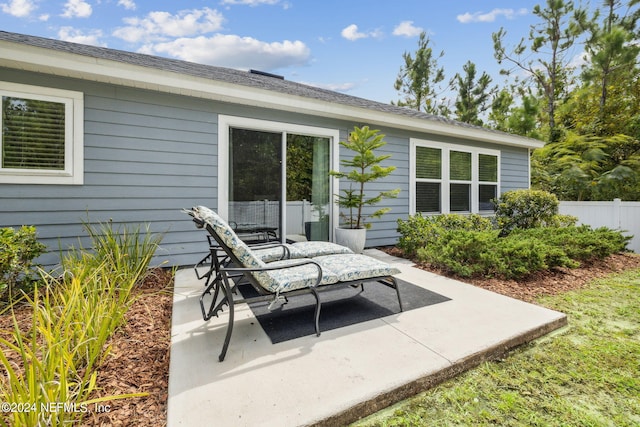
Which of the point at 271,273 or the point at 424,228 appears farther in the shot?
the point at 424,228

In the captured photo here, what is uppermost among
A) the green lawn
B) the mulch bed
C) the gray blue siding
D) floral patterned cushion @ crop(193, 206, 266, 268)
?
the gray blue siding

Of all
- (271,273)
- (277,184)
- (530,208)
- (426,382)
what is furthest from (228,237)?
(530,208)

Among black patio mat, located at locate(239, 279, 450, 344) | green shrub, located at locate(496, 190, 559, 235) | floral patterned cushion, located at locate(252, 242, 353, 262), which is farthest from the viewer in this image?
green shrub, located at locate(496, 190, 559, 235)

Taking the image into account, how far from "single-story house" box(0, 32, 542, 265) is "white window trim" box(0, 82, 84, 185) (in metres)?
0.01

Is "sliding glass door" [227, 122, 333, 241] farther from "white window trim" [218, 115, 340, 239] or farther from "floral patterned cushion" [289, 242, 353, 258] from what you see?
"floral patterned cushion" [289, 242, 353, 258]

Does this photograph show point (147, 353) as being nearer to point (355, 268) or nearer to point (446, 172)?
point (355, 268)

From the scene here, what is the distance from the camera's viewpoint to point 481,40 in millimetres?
14930

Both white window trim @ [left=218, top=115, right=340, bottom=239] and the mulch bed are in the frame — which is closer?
the mulch bed

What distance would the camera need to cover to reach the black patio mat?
2.50 metres

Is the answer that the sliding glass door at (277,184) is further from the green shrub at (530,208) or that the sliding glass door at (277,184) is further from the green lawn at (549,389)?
the green shrub at (530,208)

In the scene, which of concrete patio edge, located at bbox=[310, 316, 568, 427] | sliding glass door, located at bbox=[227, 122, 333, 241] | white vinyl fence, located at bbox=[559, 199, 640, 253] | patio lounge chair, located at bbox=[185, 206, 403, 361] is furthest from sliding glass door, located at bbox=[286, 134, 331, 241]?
white vinyl fence, located at bbox=[559, 199, 640, 253]

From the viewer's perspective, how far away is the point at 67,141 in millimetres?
3686

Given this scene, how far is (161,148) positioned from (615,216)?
405 inches

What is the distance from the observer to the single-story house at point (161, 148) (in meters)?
3.53
